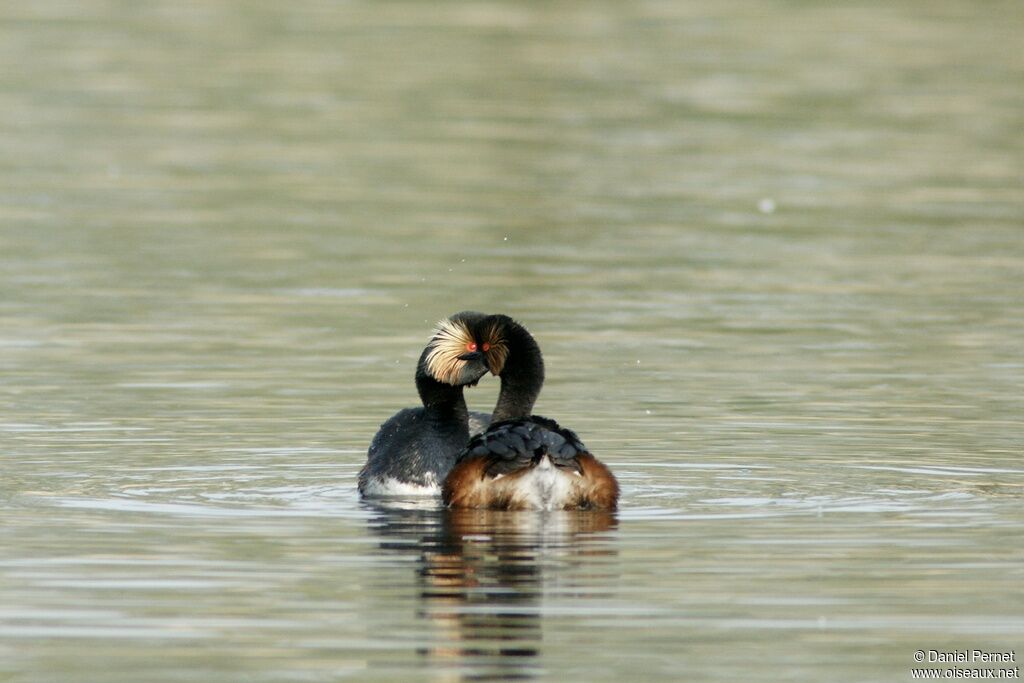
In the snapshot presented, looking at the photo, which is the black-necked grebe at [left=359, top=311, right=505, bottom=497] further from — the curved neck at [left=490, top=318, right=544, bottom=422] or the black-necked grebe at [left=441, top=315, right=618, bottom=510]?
the black-necked grebe at [left=441, top=315, right=618, bottom=510]

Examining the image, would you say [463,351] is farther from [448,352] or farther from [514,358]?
[514,358]

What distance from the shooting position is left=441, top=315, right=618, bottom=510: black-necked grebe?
12195 millimetres

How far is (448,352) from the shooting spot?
44.5 feet

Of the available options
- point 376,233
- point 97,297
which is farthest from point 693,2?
point 97,297

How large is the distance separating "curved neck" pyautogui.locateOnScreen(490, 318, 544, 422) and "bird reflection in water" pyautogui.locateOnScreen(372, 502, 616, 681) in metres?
1.08

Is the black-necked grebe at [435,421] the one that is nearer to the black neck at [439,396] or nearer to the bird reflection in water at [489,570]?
the black neck at [439,396]

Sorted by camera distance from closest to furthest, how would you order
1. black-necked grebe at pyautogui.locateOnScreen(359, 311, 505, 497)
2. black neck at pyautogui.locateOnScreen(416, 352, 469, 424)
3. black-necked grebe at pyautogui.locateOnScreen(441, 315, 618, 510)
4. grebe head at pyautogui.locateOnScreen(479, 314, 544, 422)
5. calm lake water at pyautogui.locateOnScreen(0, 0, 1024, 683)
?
calm lake water at pyautogui.locateOnScreen(0, 0, 1024, 683)
black-necked grebe at pyautogui.locateOnScreen(441, 315, 618, 510)
black-necked grebe at pyautogui.locateOnScreen(359, 311, 505, 497)
grebe head at pyautogui.locateOnScreen(479, 314, 544, 422)
black neck at pyautogui.locateOnScreen(416, 352, 469, 424)

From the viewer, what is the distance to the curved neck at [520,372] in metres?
13.5

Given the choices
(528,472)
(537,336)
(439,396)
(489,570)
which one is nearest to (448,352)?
(439,396)

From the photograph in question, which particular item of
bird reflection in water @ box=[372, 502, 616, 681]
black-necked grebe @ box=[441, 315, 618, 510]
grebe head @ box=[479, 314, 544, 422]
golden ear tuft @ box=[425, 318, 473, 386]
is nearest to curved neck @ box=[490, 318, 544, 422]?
grebe head @ box=[479, 314, 544, 422]

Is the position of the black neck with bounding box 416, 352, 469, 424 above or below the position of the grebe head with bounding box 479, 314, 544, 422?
below

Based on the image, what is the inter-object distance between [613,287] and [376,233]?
3.98 metres

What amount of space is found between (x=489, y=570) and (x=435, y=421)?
284 centimetres

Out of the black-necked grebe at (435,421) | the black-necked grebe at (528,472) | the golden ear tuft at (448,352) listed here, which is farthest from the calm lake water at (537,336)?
the golden ear tuft at (448,352)
